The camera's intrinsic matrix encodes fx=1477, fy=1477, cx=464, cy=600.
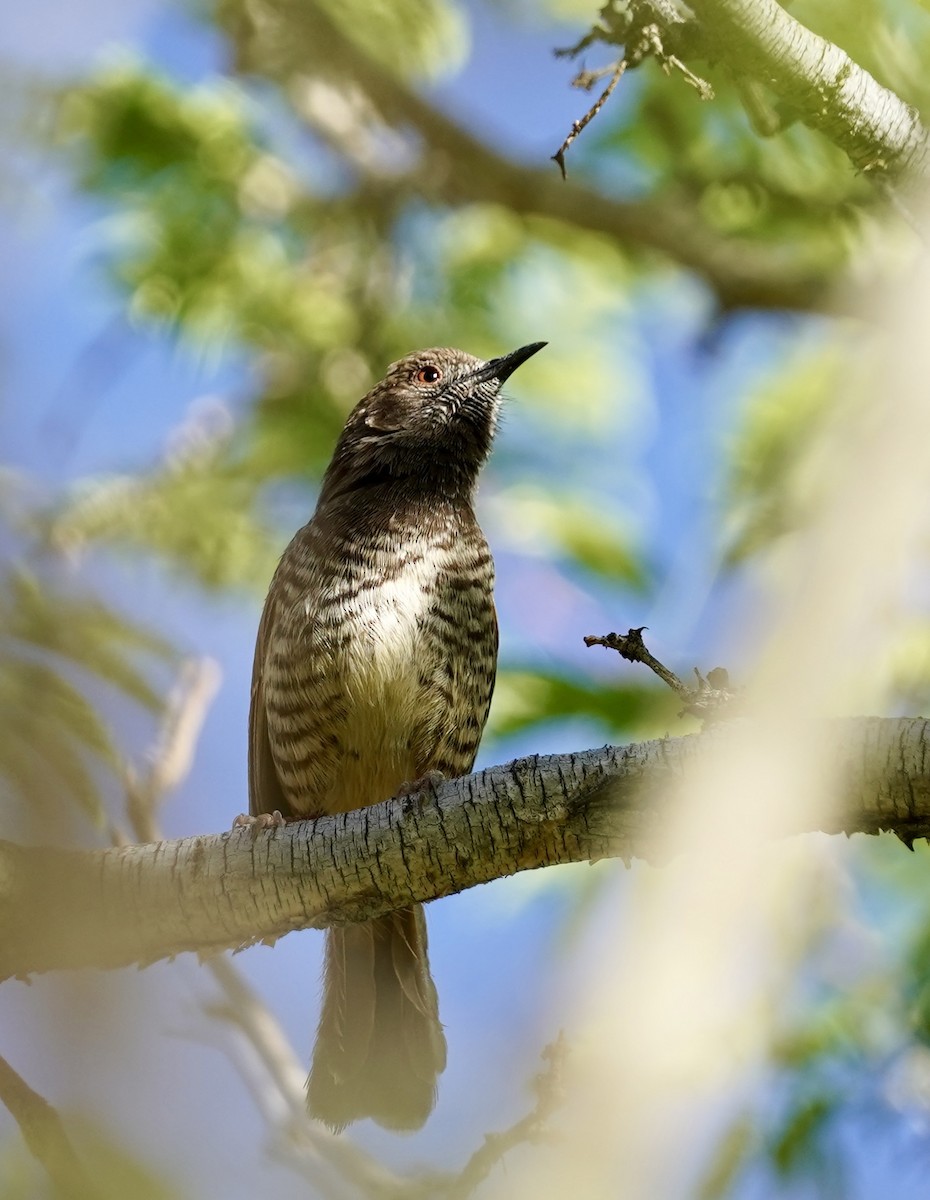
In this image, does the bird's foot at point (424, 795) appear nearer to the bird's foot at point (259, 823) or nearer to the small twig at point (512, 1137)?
the bird's foot at point (259, 823)

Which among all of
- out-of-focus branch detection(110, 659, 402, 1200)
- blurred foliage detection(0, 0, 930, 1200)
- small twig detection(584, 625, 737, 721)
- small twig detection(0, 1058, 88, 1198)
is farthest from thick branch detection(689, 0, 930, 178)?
small twig detection(0, 1058, 88, 1198)

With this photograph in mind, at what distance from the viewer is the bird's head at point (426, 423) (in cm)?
549

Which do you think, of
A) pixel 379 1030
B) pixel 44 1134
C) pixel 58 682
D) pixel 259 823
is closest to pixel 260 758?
pixel 379 1030

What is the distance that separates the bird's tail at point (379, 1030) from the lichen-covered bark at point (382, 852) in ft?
3.97

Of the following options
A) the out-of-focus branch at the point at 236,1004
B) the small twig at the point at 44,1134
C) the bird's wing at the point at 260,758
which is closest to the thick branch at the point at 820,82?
the out-of-focus branch at the point at 236,1004

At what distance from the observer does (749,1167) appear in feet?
12.8

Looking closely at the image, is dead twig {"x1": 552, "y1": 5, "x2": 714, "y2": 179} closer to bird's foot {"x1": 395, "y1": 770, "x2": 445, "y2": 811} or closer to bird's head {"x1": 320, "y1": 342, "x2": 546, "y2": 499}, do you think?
bird's foot {"x1": 395, "y1": 770, "x2": 445, "y2": 811}

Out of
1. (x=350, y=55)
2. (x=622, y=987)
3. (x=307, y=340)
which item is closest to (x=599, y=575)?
(x=307, y=340)

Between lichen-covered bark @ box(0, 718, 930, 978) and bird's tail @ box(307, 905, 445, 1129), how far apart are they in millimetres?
1210

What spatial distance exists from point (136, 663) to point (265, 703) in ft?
6.35

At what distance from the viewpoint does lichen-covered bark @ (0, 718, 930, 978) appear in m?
3.01

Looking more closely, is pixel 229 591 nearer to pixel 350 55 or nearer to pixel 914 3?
pixel 350 55

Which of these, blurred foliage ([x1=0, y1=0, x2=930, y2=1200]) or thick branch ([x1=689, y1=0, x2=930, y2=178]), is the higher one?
blurred foliage ([x1=0, y1=0, x2=930, y2=1200])

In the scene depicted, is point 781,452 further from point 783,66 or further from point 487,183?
point 783,66
